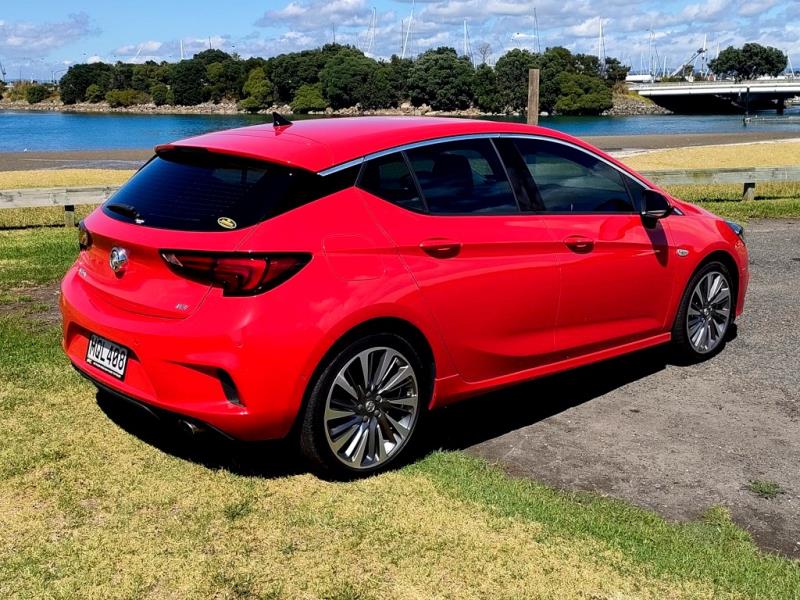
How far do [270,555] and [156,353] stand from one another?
1046mm

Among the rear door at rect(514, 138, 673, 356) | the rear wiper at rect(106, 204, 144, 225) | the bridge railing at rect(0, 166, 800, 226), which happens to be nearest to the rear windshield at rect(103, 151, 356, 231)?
the rear wiper at rect(106, 204, 144, 225)

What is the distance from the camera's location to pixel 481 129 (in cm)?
488

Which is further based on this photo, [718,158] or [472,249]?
[718,158]

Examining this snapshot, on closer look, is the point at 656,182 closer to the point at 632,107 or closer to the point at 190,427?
the point at 190,427

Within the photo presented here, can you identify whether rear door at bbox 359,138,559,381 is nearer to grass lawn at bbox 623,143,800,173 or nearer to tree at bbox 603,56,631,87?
grass lawn at bbox 623,143,800,173

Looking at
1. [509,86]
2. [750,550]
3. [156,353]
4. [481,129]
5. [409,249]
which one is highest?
[509,86]

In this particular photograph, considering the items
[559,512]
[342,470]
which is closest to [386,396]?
[342,470]

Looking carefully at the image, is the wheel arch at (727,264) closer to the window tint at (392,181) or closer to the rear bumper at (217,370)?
the window tint at (392,181)

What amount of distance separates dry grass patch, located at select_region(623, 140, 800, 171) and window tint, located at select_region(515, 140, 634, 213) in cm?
2523

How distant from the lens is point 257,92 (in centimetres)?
16675

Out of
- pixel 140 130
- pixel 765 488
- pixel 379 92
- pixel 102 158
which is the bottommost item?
pixel 765 488

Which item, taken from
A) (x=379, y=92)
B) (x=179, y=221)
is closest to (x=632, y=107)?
(x=379, y=92)

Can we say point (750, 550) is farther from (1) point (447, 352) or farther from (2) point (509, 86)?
(2) point (509, 86)

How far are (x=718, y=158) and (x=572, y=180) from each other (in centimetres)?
3294
